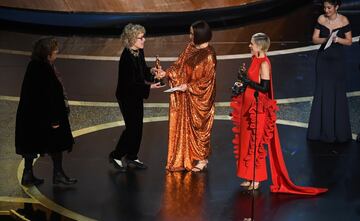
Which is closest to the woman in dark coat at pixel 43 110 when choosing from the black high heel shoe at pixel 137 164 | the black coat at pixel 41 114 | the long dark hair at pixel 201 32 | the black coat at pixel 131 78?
the black coat at pixel 41 114

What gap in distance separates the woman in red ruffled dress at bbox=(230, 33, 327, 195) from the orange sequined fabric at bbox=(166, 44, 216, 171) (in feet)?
1.46

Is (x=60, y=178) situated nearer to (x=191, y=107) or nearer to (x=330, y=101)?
(x=191, y=107)

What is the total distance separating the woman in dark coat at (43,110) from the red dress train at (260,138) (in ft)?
5.64

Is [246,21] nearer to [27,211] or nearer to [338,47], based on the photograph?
[338,47]

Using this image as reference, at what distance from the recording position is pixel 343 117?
9.17 m

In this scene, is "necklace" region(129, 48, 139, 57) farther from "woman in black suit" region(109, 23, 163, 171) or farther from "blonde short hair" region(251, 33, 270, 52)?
"blonde short hair" region(251, 33, 270, 52)

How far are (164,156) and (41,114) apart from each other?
6.02 ft

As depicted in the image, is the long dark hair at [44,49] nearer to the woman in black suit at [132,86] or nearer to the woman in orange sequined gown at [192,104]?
the woman in black suit at [132,86]

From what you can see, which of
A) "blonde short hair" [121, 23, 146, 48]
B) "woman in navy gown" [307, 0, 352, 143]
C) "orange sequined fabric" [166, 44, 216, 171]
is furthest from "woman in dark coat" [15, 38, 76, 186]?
"woman in navy gown" [307, 0, 352, 143]

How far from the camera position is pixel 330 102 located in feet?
30.1

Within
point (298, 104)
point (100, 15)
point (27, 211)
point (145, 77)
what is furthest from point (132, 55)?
point (100, 15)

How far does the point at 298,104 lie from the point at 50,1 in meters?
7.05

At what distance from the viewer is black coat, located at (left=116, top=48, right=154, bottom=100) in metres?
7.63

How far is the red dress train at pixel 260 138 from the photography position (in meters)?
7.23
